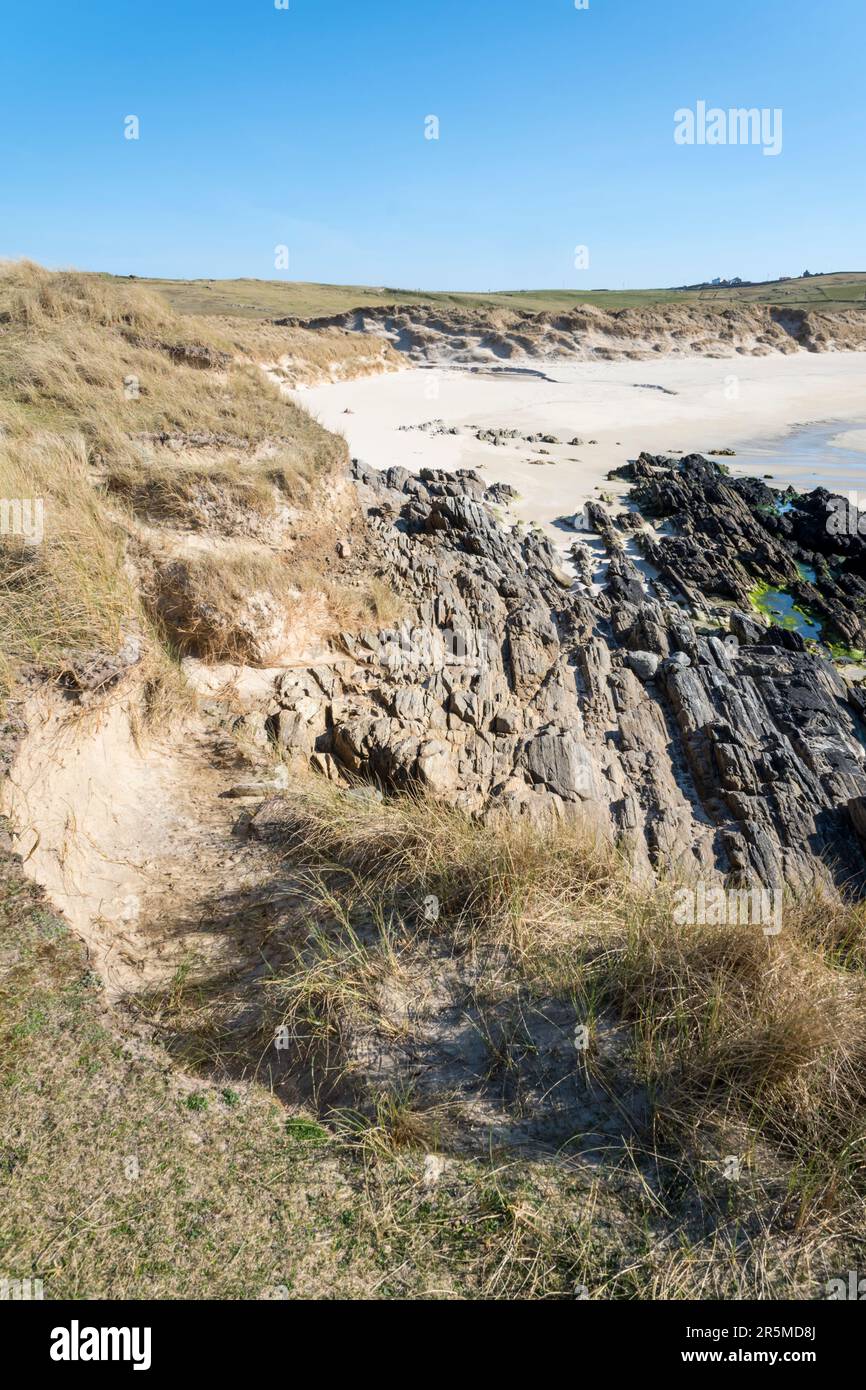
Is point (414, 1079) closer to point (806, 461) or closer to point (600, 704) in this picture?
point (600, 704)

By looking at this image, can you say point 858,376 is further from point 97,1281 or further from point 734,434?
point 97,1281

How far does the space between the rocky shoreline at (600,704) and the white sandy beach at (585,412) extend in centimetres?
434

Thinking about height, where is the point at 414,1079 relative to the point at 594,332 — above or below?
below

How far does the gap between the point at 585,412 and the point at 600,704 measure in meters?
22.8

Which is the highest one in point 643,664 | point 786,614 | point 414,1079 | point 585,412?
point 585,412

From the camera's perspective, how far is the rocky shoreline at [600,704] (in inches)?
265

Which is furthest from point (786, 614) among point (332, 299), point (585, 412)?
point (332, 299)

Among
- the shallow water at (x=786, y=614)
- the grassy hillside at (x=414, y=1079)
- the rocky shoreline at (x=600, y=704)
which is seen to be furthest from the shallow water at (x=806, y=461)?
the grassy hillside at (x=414, y=1079)

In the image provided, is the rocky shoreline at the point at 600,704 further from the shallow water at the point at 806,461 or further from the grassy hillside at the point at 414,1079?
the shallow water at the point at 806,461

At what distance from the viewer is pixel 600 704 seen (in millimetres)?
8719

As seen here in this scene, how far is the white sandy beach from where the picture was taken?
62.9 ft

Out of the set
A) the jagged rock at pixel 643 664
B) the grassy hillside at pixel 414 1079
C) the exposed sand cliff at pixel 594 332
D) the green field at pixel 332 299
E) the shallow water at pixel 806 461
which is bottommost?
the grassy hillside at pixel 414 1079
